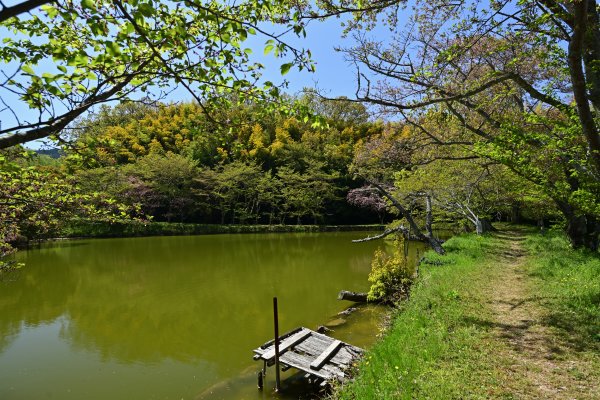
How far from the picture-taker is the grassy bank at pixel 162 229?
28.9m

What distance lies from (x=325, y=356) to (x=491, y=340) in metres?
2.74

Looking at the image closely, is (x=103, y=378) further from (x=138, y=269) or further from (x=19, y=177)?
(x=138, y=269)

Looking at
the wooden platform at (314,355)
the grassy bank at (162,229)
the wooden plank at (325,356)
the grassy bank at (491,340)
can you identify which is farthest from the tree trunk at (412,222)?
the grassy bank at (162,229)

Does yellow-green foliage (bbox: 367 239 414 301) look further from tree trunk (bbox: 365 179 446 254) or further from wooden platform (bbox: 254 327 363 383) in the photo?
wooden platform (bbox: 254 327 363 383)

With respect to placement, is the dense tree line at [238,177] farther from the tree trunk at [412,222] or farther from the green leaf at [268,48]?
→ the green leaf at [268,48]

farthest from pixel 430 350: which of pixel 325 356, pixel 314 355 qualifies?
pixel 314 355

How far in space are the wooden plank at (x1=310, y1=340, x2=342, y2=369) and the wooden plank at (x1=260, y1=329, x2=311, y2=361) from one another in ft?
2.25

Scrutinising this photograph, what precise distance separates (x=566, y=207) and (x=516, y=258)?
8.15ft

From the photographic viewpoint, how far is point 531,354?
498cm

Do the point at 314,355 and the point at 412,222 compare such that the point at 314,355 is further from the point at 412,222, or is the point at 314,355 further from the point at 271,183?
the point at 271,183

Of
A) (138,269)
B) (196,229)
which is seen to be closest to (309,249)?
(138,269)

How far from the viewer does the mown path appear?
406 cm

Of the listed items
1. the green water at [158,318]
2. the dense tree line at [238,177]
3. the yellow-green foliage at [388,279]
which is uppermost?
the dense tree line at [238,177]

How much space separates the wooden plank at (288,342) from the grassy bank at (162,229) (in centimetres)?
2139
